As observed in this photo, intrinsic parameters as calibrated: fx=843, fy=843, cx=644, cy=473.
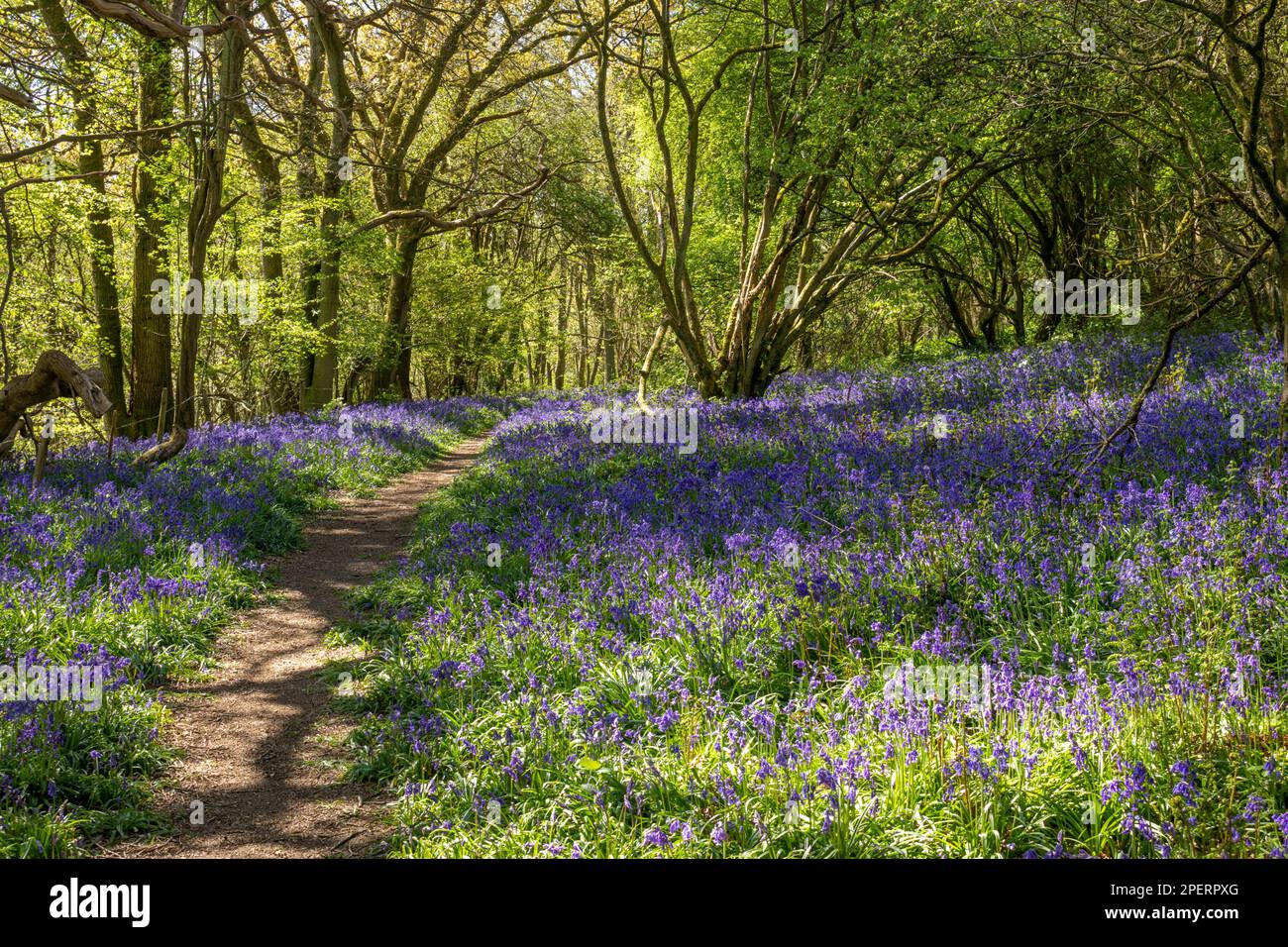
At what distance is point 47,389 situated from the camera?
10078 millimetres

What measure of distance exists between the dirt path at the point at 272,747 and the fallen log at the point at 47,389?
3185mm

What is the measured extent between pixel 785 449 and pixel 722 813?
6761 mm

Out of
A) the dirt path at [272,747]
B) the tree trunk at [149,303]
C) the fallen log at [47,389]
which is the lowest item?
the dirt path at [272,747]

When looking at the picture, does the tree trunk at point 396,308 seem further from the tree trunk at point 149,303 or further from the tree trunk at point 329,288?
the tree trunk at point 149,303

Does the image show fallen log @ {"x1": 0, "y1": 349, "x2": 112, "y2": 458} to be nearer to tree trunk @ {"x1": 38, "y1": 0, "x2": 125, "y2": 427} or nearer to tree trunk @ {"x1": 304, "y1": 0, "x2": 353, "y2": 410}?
tree trunk @ {"x1": 38, "y1": 0, "x2": 125, "y2": 427}

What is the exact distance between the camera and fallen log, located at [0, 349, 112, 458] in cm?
967

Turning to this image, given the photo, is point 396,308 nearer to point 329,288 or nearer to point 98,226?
point 329,288

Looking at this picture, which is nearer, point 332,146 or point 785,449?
point 785,449

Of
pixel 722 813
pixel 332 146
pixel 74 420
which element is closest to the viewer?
pixel 722 813

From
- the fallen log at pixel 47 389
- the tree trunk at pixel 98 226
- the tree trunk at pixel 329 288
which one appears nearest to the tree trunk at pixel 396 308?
the tree trunk at pixel 329 288

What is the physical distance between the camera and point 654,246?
32.7 meters

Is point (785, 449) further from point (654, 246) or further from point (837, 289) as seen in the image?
point (654, 246)

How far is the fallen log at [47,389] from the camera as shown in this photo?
9.67 metres
